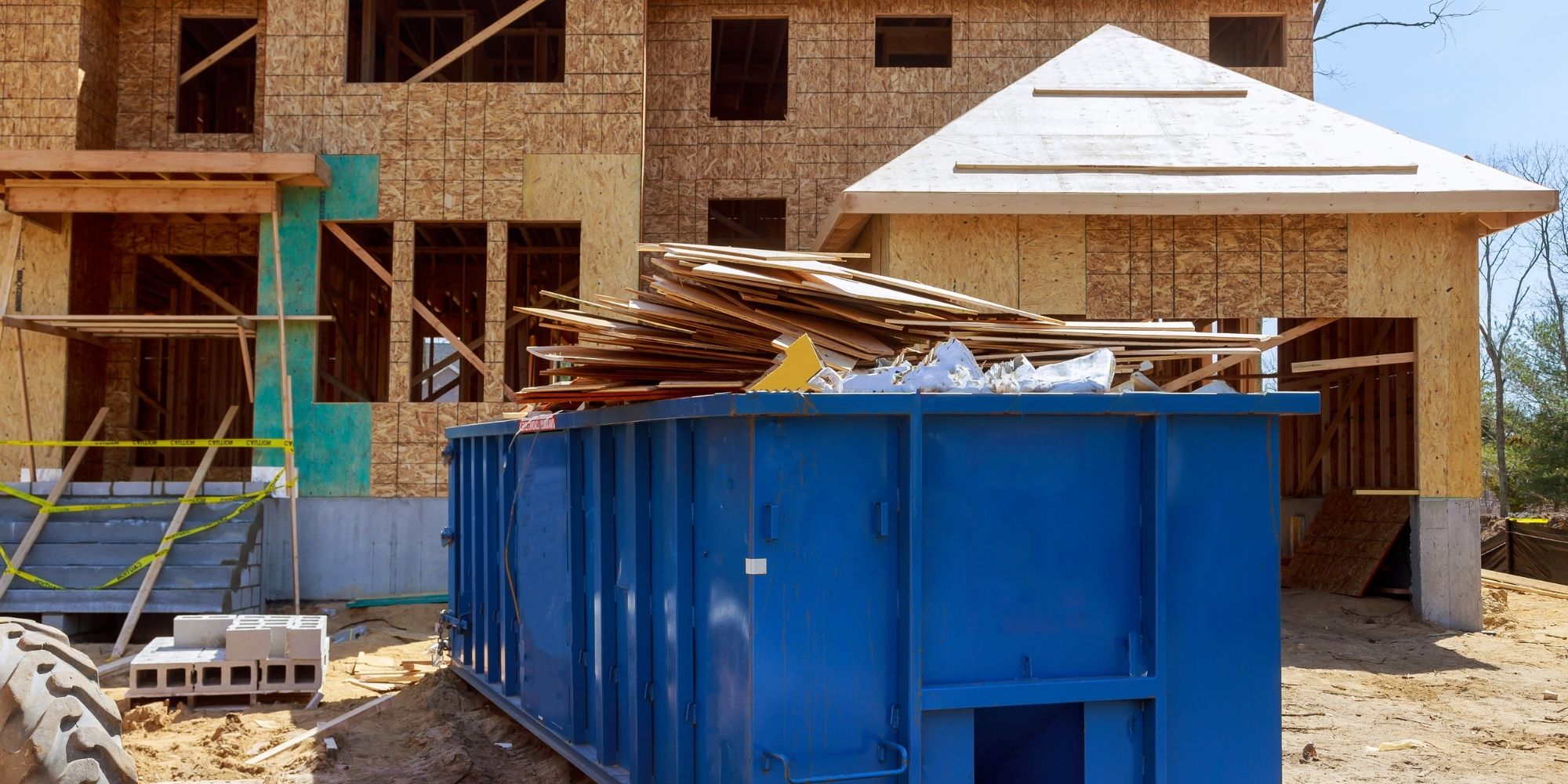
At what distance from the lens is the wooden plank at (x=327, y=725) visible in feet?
26.2

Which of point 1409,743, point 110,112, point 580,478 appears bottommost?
point 1409,743

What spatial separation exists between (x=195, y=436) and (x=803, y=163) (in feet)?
39.3

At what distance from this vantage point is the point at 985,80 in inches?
711

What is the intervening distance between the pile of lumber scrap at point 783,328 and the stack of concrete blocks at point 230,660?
16.7ft

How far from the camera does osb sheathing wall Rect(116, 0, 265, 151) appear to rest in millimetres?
16859

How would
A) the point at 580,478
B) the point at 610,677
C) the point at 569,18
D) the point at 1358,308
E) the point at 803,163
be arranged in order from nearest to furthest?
the point at 610,677 < the point at 580,478 < the point at 1358,308 < the point at 569,18 < the point at 803,163

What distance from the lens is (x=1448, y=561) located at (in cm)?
1388

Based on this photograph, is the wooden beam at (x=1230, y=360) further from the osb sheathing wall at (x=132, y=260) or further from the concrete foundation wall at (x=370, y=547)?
the osb sheathing wall at (x=132, y=260)

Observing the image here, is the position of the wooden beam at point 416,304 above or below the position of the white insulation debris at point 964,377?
above

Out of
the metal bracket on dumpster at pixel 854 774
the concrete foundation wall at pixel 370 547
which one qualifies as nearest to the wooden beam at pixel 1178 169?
the concrete foundation wall at pixel 370 547

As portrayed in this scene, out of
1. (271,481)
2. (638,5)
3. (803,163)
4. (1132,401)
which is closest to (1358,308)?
(803,163)

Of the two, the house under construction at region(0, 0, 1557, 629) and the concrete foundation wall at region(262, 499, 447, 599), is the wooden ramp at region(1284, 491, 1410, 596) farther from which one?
the concrete foundation wall at region(262, 499, 447, 599)

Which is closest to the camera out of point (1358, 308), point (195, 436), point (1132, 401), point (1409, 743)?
point (1132, 401)

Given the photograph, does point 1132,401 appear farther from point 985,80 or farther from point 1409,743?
point 985,80
